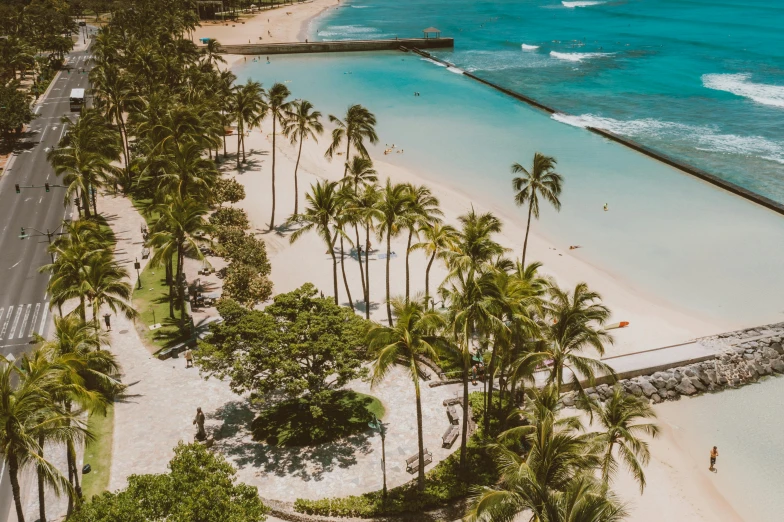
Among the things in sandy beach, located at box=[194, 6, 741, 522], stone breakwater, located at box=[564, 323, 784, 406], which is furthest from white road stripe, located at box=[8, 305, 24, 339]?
stone breakwater, located at box=[564, 323, 784, 406]

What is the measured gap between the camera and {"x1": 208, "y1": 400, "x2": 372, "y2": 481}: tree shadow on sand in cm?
3281

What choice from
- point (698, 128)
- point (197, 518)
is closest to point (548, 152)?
point (698, 128)

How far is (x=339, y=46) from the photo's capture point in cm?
16050

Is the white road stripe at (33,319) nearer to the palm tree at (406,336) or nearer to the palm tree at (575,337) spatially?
the palm tree at (406,336)

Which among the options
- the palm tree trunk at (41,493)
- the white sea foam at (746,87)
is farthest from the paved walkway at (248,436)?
the white sea foam at (746,87)

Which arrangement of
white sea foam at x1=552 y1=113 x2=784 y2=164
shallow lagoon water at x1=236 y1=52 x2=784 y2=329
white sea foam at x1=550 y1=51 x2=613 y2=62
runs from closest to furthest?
1. shallow lagoon water at x1=236 y1=52 x2=784 y2=329
2. white sea foam at x1=552 y1=113 x2=784 y2=164
3. white sea foam at x1=550 y1=51 x2=613 y2=62

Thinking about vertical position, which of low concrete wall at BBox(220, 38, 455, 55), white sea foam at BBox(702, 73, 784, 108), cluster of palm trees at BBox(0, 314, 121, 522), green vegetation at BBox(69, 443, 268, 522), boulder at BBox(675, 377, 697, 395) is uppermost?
low concrete wall at BBox(220, 38, 455, 55)

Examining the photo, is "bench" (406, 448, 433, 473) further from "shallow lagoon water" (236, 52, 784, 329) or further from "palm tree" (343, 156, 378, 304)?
Answer: "shallow lagoon water" (236, 52, 784, 329)

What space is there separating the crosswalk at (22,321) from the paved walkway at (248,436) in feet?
26.4

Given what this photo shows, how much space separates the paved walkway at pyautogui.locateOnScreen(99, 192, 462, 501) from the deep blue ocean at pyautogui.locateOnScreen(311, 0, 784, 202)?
5900 centimetres

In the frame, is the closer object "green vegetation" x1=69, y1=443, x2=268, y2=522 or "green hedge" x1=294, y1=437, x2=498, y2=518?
"green vegetation" x1=69, y1=443, x2=268, y2=522

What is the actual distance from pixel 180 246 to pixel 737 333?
39916 millimetres

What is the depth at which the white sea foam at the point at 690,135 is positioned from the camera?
291 ft

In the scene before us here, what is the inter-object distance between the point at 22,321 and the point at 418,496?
32.4 meters
